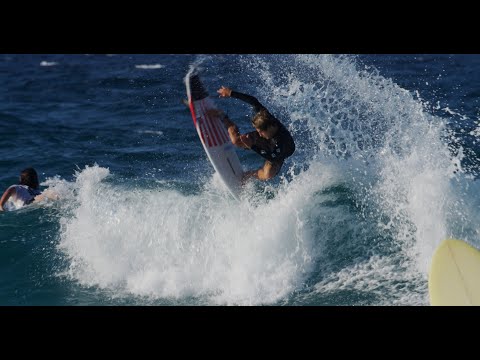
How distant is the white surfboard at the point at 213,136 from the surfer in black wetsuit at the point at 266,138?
0.30 metres

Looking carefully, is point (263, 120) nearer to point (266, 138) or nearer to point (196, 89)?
point (266, 138)

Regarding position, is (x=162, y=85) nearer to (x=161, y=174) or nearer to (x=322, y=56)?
(x=161, y=174)

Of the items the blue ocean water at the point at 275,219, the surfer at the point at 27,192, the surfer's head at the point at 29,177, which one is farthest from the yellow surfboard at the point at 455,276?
the surfer's head at the point at 29,177

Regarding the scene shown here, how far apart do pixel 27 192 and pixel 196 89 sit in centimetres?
316

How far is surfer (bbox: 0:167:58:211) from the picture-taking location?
8.42m

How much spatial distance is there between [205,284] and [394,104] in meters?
3.73

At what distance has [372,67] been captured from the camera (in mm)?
13539

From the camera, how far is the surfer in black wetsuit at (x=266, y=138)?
661 centimetres

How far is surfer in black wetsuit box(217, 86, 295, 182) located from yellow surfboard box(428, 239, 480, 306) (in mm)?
2063

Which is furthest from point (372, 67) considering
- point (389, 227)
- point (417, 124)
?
point (389, 227)

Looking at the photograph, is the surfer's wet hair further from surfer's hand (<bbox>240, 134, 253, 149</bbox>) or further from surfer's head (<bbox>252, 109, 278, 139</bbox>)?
surfer's hand (<bbox>240, 134, 253, 149</bbox>)

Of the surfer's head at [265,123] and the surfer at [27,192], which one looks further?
the surfer at [27,192]

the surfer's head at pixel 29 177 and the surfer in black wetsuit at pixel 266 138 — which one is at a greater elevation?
the surfer in black wetsuit at pixel 266 138

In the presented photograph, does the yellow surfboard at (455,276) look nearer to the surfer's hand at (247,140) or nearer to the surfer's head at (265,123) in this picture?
the surfer's head at (265,123)
